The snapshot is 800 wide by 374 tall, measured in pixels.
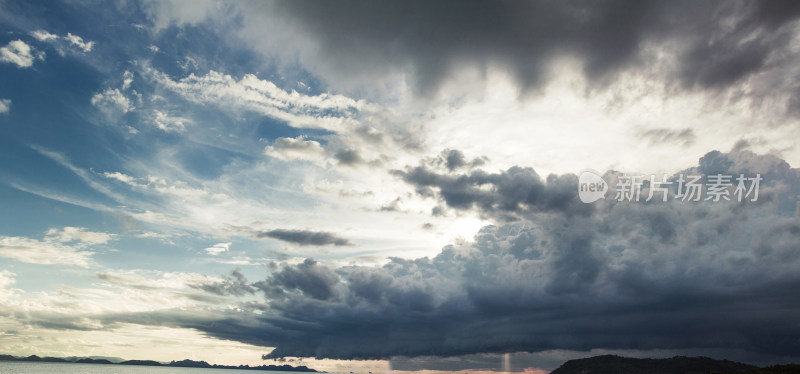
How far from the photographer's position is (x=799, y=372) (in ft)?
→ 500

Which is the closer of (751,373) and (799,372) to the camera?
(799,372)

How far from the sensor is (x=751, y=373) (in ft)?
535

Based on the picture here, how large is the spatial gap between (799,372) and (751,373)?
555 inches
